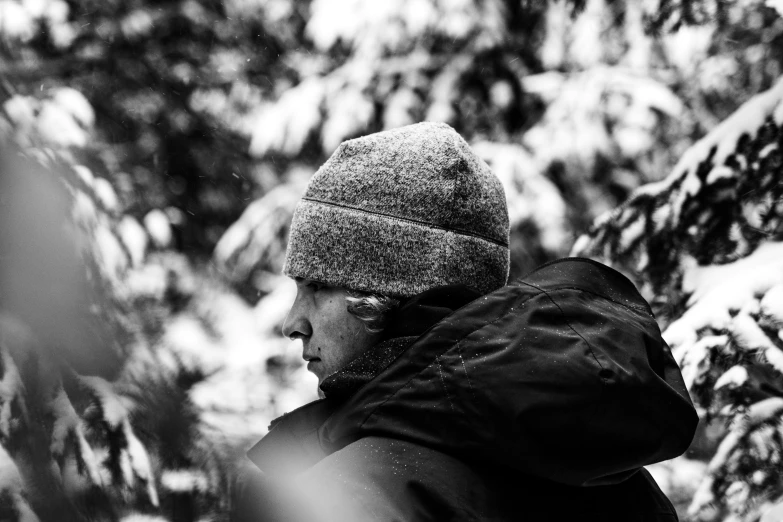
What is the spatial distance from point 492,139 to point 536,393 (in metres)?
2.81

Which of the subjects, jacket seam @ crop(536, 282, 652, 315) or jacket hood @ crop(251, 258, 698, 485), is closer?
jacket hood @ crop(251, 258, 698, 485)

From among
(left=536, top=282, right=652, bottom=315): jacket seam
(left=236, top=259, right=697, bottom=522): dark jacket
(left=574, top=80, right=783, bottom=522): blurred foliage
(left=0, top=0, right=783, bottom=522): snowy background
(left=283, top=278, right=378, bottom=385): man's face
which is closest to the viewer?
(left=236, top=259, right=697, bottom=522): dark jacket

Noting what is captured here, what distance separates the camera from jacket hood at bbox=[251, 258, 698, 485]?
2.71 feet

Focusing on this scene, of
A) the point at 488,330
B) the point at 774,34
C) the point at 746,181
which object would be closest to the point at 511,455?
the point at 488,330

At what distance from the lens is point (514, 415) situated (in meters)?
0.82

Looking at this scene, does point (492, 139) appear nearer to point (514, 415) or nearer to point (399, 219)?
Answer: point (399, 219)

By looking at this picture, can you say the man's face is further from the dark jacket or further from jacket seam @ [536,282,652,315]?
Answer: jacket seam @ [536,282,652,315]

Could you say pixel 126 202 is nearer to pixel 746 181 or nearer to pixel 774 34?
pixel 746 181

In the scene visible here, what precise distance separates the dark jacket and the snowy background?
69cm

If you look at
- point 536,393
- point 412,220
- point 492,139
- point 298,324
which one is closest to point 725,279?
point 492,139

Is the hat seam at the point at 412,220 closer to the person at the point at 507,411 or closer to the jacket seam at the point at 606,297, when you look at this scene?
the person at the point at 507,411

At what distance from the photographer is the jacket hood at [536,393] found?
2.71 feet

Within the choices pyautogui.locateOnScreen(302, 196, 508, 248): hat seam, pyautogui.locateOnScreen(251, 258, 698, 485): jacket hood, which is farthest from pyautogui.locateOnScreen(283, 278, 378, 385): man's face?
pyautogui.locateOnScreen(251, 258, 698, 485): jacket hood

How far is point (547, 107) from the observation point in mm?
3443
